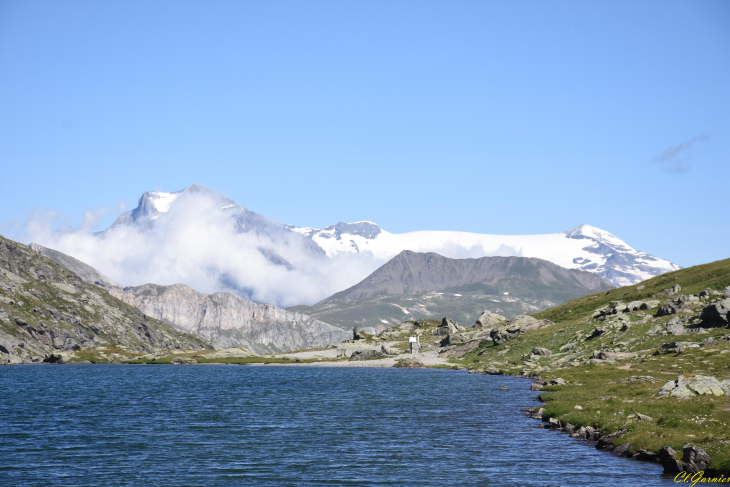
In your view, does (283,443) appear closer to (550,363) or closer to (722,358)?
(722,358)

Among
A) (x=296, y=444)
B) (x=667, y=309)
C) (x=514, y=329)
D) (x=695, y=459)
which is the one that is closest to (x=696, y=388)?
(x=695, y=459)

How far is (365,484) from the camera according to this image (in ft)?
124

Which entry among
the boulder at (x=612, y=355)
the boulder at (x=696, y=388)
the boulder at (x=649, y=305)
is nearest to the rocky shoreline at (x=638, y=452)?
the boulder at (x=696, y=388)

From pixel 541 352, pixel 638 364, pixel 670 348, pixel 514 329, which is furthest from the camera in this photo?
pixel 514 329

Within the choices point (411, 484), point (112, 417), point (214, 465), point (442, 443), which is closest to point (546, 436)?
point (442, 443)

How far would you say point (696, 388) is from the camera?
55875 millimetres

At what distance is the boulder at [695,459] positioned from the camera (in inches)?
1427

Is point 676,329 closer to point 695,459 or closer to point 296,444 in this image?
point 695,459

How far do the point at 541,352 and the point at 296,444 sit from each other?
321ft

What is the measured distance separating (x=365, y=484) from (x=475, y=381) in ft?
272

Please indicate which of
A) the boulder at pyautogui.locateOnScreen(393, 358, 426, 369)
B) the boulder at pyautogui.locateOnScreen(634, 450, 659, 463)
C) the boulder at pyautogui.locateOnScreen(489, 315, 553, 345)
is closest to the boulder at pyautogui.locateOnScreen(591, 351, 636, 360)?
the boulder at pyautogui.locateOnScreen(634, 450, 659, 463)

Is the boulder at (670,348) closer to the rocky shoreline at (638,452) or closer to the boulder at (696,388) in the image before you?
the boulder at (696,388)

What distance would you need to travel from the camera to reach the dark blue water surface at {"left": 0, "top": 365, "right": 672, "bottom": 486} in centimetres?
3947

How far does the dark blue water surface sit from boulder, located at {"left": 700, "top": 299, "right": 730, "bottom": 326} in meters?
37.3
